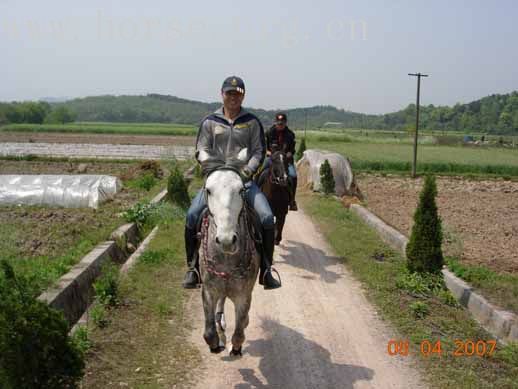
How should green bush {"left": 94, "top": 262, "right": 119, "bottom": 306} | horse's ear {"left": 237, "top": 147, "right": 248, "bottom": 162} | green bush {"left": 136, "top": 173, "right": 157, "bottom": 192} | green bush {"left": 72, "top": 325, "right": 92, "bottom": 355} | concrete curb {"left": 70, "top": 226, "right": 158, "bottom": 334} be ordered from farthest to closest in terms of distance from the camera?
green bush {"left": 136, "top": 173, "right": 157, "bottom": 192}
green bush {"left": 94, "top": 262, "right": 119, "bottom": 306}
concrete curb {"left": 70, "top": 226, "right": 158, "bottom": 334}
green bush {"left": 72, "top": 325, "right": 92, "bottom": 355}
horse's ear {"left": 237, "top": 147, "right": 248, "bottom": 162}

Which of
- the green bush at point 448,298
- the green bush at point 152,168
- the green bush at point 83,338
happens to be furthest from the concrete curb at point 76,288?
the green bush at point 152,168

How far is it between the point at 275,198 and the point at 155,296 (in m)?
3.52

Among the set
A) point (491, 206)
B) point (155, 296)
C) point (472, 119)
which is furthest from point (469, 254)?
point (472, 119)

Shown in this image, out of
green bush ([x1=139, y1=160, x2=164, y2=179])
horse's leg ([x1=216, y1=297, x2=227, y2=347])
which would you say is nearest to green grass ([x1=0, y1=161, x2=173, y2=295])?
horse's leg ([x1=216, y1=297, x2=227, y2=347])

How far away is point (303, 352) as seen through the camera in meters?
6.20

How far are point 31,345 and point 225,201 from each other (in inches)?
79.8

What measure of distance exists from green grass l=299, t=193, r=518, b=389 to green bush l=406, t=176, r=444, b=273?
36 centimetres

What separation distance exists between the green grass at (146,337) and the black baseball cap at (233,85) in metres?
3.31

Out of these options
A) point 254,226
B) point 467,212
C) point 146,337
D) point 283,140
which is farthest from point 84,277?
point 467,212

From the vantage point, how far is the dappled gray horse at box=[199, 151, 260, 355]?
4.35 metres

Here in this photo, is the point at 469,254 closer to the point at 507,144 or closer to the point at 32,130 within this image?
the point at 507,144

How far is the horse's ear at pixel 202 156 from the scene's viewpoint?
488 centimetres
